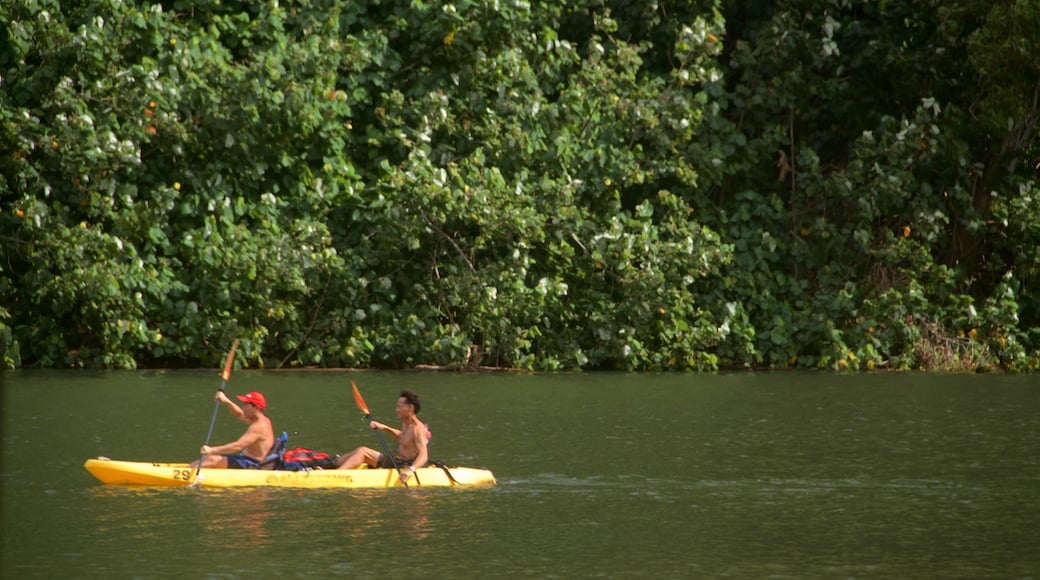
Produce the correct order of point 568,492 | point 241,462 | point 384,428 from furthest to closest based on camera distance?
point 384,428
point 241,462
point 568,492

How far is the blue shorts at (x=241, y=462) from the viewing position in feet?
49.8

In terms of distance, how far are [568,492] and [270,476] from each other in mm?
2661

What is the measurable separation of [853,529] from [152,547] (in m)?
5.38

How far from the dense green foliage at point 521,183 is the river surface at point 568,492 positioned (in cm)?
301

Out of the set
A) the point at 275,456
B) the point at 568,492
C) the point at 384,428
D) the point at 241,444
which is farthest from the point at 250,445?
the point at 568,492

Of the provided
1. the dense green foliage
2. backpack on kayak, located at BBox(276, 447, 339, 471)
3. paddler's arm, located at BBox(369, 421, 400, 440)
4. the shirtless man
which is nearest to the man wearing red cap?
backpack on kayak, located at BBox(276, 447, 339, 471)

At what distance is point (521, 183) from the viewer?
2891cm

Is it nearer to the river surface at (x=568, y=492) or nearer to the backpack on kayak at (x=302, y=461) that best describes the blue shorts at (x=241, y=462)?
the backpack on kayak at (x=302, y=461)

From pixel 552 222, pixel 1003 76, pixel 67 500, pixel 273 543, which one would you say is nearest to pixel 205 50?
pixel 552 222

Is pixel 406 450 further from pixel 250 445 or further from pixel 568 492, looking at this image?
pixel 568 492

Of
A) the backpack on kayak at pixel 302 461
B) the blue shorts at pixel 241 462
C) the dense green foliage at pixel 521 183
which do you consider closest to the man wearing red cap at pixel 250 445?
the blue shorts at pixel 241 462

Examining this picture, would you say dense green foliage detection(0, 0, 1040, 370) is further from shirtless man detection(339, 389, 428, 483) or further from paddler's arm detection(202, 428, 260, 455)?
shirtless man detection(339, 389, 428, 483)

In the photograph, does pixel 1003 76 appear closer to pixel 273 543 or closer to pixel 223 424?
pixel 223 424

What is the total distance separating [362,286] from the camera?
28234 millimetres
